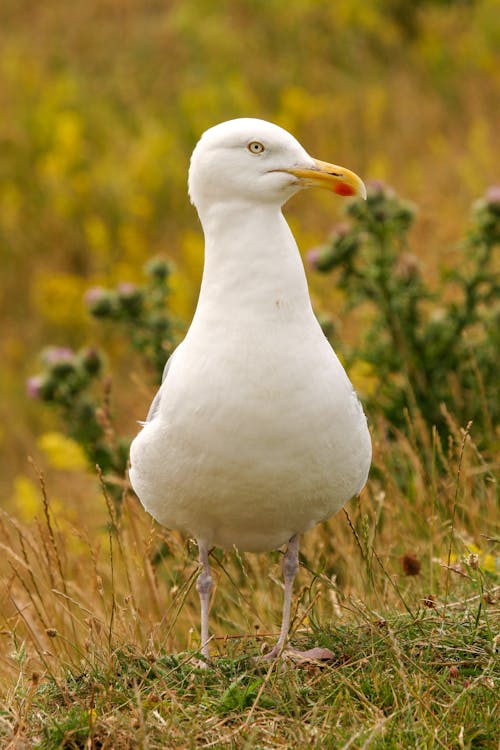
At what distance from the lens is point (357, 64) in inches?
449

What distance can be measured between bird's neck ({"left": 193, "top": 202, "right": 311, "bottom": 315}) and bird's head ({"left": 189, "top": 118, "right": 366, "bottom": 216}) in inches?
1.6

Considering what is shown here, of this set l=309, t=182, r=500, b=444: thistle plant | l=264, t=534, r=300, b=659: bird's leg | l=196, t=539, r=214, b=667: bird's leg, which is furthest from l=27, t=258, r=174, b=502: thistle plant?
l=264, t=534, r=300, b=659: bird's leg

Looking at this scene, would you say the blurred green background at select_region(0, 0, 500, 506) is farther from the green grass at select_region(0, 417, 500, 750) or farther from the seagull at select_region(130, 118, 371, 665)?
the seagull at select_region(130, 118, 371, 665)

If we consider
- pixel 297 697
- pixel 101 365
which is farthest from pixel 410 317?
pixel 297 697

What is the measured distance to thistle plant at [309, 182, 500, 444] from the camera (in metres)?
4.82

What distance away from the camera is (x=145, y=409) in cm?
454

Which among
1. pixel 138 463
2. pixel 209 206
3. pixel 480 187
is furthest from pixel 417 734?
pixel 480 187

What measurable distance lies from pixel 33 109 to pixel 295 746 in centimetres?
953

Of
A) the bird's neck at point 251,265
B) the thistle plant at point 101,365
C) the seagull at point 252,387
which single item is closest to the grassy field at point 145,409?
the thistle plant at point 101,365

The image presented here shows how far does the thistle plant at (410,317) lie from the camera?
4.82m

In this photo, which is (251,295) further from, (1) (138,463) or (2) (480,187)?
(2) (480,187)

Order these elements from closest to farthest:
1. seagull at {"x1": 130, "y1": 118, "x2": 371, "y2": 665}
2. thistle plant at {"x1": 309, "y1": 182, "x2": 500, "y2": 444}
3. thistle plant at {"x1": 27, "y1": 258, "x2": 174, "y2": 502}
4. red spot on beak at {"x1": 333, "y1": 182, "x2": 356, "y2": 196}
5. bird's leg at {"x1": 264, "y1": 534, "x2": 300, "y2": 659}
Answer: seagull at {"x1": 130, "y1": 118, "x2": 371, "y2": 665} → red spot on beak at {"x1": 333, "y1": 182, "x2": 356, "y2": 196} → bird's leg at {"x1": 264, "y1": 534, "x2": 300, "y2": 659} → thistle plant at {"x1": 27, "y1": 258, "x2": 174, "y2": 502} → thistle plant at {"x1": 309, "y1": 182, "x2": 500, "y2": 444}

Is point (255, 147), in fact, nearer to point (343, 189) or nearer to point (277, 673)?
point (343, 189)

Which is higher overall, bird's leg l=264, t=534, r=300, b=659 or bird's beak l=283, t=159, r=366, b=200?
bird's beak l=283, t=159, r=366, b=200
